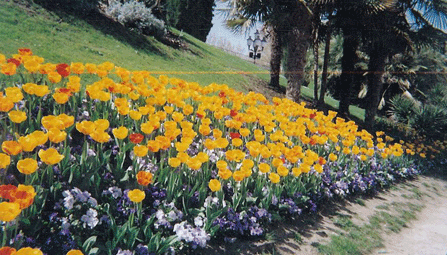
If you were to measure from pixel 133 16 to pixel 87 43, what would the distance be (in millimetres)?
3414

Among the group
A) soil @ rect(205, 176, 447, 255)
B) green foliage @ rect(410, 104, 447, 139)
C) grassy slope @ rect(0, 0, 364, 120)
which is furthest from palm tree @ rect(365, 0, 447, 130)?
soil @ rect(205, 176, 447, 255)

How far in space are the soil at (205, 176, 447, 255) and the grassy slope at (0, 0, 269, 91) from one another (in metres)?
4.79

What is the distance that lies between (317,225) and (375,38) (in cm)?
956

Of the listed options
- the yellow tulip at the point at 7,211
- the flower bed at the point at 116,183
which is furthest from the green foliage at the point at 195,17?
the yellow tulip at the point at 7,211

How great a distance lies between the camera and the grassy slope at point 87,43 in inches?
295

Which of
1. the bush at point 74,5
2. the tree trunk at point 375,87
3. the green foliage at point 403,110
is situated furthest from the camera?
the green foliage at point 403,110

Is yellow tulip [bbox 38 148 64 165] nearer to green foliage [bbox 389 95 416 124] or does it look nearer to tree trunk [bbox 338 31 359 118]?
tree trunk [bbox 338 31 359 118]

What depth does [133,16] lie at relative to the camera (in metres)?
12.2

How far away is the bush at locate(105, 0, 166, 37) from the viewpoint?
1213 cm

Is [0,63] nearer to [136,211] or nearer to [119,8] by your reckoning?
[136,211]

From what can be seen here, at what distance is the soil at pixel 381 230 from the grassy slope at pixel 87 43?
4793mm

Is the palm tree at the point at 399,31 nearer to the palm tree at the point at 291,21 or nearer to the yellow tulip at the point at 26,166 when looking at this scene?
the palm tree at the point at 291,21

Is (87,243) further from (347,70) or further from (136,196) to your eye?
(347,70)

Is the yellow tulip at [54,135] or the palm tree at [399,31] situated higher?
the palm tree at [399,31]
